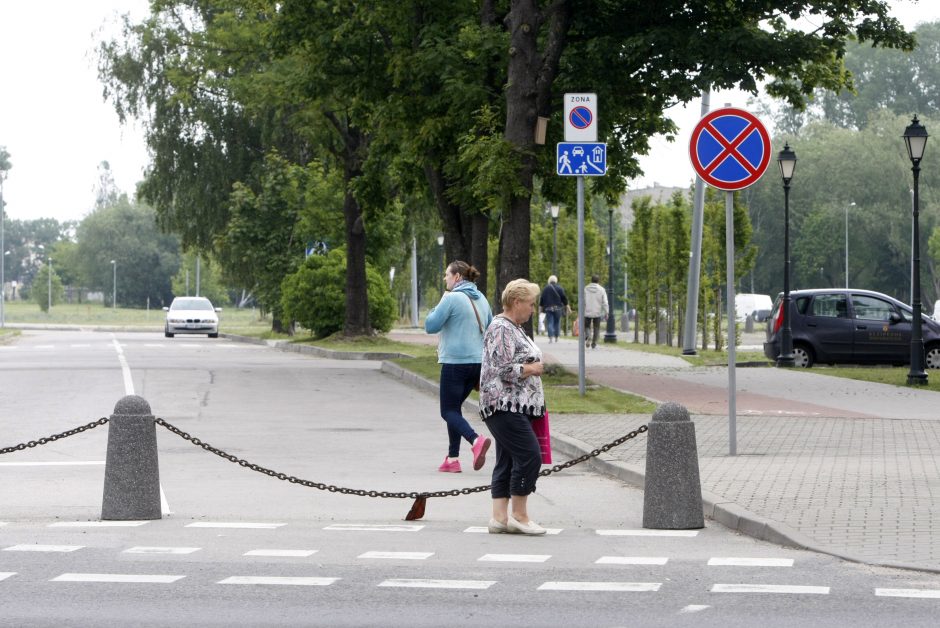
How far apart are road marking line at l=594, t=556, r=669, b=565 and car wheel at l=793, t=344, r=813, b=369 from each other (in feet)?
74.4

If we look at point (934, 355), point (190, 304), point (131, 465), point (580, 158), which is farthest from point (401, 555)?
point (190, 304)

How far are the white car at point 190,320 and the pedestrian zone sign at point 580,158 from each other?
38099mm

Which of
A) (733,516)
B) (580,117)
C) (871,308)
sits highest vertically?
(580,117)

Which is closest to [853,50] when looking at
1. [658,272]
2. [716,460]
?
[658,272]

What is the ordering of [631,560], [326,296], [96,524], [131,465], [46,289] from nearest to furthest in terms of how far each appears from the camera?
[631,560] < [96,524] < [131,465] < [326,296] < [46,289]

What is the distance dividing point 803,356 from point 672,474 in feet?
71.2

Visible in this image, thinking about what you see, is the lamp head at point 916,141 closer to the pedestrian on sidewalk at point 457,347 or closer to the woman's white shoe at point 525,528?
the pedestrian on sidewalk at point 457,347

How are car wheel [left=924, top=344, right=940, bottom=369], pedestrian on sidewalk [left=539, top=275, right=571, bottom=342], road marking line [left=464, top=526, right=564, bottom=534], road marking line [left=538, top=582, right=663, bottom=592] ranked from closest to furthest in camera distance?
road marking line [left=538, top=582, right=663, bottom=592], road marking line [left=464, top=526, right=564, bottom=534], car wheel [left=924, top=344, right=940, bottom=369], pedestrian on sidewalk [left=539, top=275, right=571, bottom=342]

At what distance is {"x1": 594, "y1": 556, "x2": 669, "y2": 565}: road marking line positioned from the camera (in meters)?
8.45

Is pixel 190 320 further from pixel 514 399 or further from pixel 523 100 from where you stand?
pixel 514 399

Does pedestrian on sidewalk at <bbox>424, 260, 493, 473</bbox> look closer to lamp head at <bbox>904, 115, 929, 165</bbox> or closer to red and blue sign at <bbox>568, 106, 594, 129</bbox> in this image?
red and blue sign at <bbox>568, 106, 594, 129</bbox>

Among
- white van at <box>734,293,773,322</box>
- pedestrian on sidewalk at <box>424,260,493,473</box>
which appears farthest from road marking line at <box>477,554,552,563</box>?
white van at <box>734,293,773,322</box>

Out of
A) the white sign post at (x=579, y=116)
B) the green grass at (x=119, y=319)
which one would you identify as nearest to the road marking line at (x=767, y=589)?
the white sign post at (x=579, y=116)

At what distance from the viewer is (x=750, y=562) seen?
8.45m
